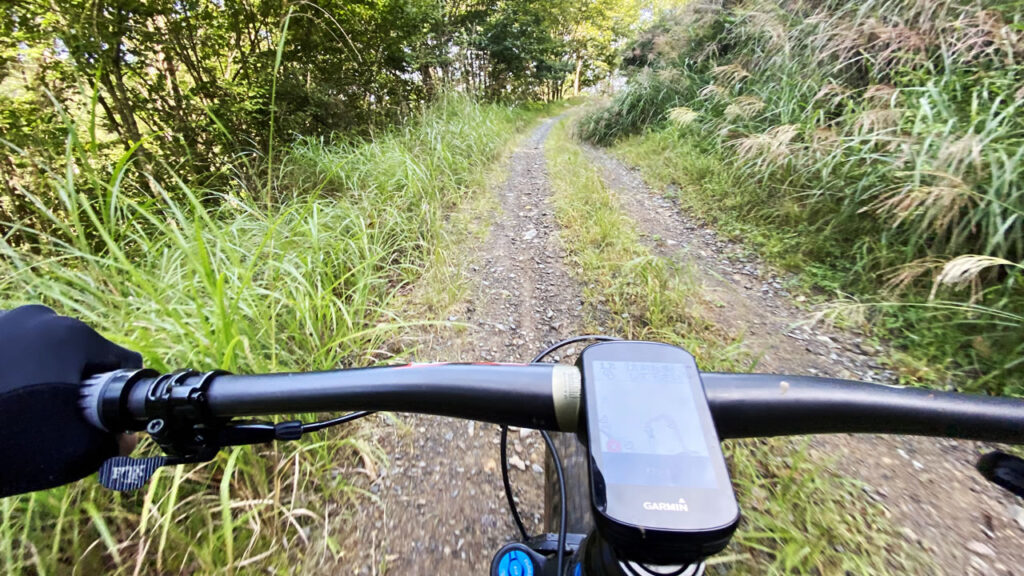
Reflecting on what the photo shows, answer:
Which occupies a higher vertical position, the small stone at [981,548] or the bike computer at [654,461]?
the bike computer at [654,461]

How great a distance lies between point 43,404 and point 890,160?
4056 millimetres

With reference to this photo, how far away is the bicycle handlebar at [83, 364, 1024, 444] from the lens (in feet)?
1.69

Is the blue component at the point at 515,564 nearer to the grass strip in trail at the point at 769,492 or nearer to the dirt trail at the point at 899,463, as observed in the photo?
the grass strip in trail at the point at 769,492

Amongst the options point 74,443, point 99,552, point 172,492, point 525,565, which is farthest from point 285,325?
point 525,565

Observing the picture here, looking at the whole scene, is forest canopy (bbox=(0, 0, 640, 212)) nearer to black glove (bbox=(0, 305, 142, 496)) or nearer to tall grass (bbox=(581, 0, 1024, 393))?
black glove (bbox=(0, 305, 142, 496))

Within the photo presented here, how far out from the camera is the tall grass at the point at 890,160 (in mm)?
2186

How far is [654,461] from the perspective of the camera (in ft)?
1.43

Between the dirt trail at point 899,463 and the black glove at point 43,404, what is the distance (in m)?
2.13

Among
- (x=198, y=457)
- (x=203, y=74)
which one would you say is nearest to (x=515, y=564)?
(x=198, y=457)

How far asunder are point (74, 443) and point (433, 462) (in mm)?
1202

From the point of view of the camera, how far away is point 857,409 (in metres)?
0.53

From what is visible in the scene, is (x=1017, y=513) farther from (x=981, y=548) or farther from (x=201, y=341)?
(x=201, y=341)

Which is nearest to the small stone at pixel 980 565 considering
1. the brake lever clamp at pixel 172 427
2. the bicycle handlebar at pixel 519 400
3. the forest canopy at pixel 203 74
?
the bicycle handlebar at pixel 519 400

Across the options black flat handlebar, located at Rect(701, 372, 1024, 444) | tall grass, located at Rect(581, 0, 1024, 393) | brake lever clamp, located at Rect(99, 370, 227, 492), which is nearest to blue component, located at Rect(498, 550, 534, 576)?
black flat handlebar, located at Rect(701, 372, 1024, 444)
